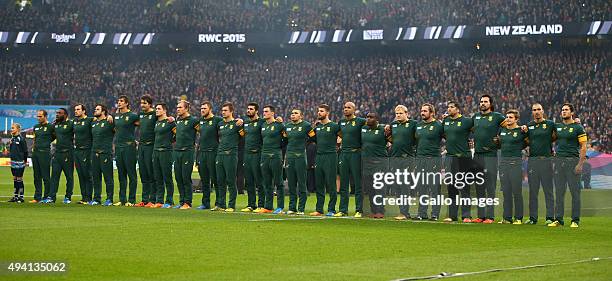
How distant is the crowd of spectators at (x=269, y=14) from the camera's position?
175 ft

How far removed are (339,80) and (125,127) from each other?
36.2 m

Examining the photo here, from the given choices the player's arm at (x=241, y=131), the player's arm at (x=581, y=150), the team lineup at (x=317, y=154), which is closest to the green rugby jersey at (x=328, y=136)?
the team lineup at (x=317, y=154)

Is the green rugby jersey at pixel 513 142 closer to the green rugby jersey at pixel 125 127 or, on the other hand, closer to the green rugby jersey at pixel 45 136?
the green rugby jersey at pixel 125 127

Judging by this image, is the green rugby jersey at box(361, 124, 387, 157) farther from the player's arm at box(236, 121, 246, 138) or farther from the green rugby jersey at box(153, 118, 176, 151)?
the green rugby jersey at box(153, 118, 176, 151)

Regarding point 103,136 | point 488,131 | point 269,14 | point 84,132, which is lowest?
point 488,131

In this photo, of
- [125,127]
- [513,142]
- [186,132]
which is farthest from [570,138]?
[125,127]

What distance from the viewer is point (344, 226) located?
1753 cm

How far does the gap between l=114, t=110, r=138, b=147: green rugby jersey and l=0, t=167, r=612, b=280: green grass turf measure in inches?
113

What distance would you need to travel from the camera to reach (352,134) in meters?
20.4

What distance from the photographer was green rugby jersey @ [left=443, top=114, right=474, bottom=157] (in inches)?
759

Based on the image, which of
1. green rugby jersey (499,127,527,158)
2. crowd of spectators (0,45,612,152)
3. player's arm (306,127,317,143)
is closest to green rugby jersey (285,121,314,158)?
player's arm (306,127,317,143)

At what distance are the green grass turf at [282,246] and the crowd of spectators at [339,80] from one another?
27.7m

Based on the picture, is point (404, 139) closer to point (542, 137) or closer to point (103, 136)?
point (542, 137)

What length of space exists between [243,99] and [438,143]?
1575 inches
